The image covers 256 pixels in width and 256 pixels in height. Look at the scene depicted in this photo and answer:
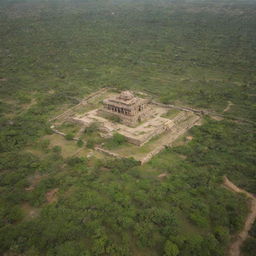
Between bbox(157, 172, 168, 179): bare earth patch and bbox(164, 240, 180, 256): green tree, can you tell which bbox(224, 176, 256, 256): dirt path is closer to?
bbox(164, 240, 180, 256): green tree

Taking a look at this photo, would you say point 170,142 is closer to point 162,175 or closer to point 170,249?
point 162,175

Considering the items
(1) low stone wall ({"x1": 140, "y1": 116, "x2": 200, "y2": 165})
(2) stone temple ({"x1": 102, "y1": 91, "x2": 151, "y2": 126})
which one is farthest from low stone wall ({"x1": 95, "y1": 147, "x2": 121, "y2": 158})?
(2) stone temple ({"x1": 102, "y1": 91, "x2": 151, "y2": 126})

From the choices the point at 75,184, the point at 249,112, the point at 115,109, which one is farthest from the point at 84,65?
the point at 75,184

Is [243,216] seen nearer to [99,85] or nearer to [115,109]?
[115,109]

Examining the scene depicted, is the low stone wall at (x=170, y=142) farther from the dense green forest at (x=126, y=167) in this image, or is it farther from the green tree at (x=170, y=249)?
the green tree at (x=170, y=249)

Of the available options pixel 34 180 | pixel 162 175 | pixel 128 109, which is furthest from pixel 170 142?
pixel 34 180

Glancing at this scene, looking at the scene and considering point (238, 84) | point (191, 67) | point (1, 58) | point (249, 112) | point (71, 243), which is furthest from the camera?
point (1, 58)
